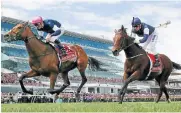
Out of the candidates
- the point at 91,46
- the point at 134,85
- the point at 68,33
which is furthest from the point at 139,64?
the point at 91,46

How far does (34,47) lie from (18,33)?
551mm

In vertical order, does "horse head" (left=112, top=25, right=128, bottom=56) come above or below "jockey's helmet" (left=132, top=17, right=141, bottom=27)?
below

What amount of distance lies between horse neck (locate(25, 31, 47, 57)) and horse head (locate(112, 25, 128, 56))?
1.95 m

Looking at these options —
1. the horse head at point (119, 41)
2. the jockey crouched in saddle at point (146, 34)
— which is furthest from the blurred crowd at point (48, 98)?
the horse head at point (119, 41)

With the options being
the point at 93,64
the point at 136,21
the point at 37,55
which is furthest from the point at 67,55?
the point at 93,64

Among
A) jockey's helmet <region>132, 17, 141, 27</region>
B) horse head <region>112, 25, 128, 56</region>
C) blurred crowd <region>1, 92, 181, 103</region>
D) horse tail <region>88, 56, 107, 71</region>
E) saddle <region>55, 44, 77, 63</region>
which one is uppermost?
jockey's helmet <region>132, 17, 141, 27</region>

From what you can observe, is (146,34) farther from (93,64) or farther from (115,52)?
(93,64)

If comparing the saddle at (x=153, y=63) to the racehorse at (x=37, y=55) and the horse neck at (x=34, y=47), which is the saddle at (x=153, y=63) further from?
the horse neck at (x=34, y=47)

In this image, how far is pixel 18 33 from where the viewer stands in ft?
35.1

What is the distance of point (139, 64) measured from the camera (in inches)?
420

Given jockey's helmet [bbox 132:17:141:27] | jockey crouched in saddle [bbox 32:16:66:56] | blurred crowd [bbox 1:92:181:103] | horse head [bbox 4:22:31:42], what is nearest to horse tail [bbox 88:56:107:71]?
jockey crouched in saddle [bbox 32:16:66:56]

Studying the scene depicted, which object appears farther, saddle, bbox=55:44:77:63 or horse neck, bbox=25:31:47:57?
saddle, bbox=55:44:77:63

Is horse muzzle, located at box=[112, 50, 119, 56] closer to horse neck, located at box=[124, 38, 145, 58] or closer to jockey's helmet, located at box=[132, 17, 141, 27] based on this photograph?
horse neck, located at box=[124, 38, 145, 58]

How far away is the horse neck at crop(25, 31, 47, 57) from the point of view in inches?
424
